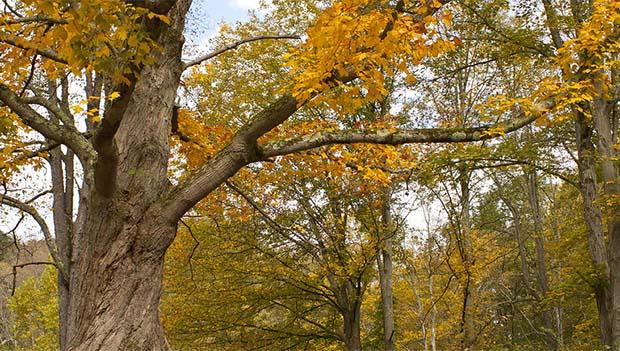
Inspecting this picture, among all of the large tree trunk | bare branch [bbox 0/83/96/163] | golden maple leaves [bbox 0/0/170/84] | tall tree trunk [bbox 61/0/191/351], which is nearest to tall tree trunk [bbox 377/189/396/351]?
tall tree trunk [bbox 61/0/191/351]

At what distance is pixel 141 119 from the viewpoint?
4.68 metres

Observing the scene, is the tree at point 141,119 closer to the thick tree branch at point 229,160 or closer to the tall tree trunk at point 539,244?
the thick tree branch at point 229,160

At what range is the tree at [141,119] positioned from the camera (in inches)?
127

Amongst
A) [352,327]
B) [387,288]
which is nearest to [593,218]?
[387,288]

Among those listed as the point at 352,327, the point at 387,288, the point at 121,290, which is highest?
the point at 387,288

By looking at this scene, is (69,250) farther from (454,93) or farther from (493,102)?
(454,93)

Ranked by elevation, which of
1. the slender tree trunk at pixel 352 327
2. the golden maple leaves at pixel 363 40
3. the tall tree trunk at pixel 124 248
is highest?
the golden maple leaves at pixel 363 40

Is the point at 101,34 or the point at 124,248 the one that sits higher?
the point at 101,34

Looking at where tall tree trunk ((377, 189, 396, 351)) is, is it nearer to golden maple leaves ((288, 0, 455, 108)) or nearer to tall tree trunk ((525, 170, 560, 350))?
golden maple leaves ((288, 0, 455, 108))

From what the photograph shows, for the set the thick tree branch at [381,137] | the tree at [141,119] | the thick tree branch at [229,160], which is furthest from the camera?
the thick tree branch at [381,137]

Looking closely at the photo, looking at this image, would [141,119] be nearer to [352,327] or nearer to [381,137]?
[381,137]

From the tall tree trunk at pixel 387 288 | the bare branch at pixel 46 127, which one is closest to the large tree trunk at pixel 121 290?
the bare branch at pixel 46 127

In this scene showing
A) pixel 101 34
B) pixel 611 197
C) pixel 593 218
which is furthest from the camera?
pixel 593 218

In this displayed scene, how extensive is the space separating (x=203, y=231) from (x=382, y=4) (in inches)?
324
